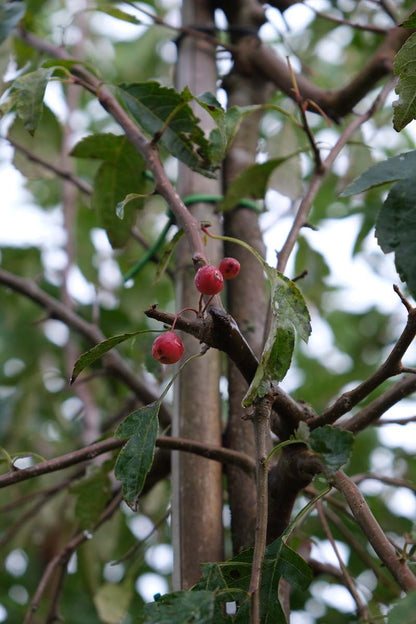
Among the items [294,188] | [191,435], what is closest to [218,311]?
[191,435]

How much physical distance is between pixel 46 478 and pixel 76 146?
108 centimetres

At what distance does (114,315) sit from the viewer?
6.32 feet

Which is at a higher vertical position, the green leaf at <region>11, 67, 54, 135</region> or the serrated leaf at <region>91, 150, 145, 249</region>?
the serrated leaf at <region>91, 150, 145, 249</region>

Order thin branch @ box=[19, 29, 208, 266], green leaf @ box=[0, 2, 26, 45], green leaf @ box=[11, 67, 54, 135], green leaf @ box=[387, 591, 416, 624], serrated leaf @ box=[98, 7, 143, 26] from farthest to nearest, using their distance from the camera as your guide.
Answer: serrated leaf @ box=[98, 7, 143, 26] < green leaf @ box=[0, 2, 26, 45] < green leaf @ box=[11, 67, 54, 135] < thin branch @ box=[19, 29, 208, 266] < green leaf @ box=[387, 591, 416, 624]

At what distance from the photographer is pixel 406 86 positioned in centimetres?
71

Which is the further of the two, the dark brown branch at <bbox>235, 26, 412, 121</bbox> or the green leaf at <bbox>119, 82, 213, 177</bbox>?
the dark brown branch at <bbox>235, 26, 412, 121</bbox>

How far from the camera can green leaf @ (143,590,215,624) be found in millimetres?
578

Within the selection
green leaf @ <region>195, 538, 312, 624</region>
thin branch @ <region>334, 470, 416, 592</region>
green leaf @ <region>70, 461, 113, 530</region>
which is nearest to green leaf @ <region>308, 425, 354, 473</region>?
thin branch @ <region>334, 470, 416, 592</region>

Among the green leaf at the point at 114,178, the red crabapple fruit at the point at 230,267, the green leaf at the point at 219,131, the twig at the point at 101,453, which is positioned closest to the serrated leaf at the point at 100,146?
the green leaf at the point at 114,178

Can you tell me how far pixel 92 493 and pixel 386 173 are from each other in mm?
658

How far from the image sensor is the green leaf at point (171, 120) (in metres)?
0.91

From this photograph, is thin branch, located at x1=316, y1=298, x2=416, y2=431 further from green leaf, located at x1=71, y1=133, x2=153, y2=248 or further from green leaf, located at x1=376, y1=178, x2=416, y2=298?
green leaf, located at x1=71, y1=133, x2=153, y2=248

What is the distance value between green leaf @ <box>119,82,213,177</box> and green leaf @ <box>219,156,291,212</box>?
17 cm

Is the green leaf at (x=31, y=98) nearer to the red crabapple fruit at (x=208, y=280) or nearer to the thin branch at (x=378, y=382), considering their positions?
the red crabapple fruit at (x=208, y=280)
